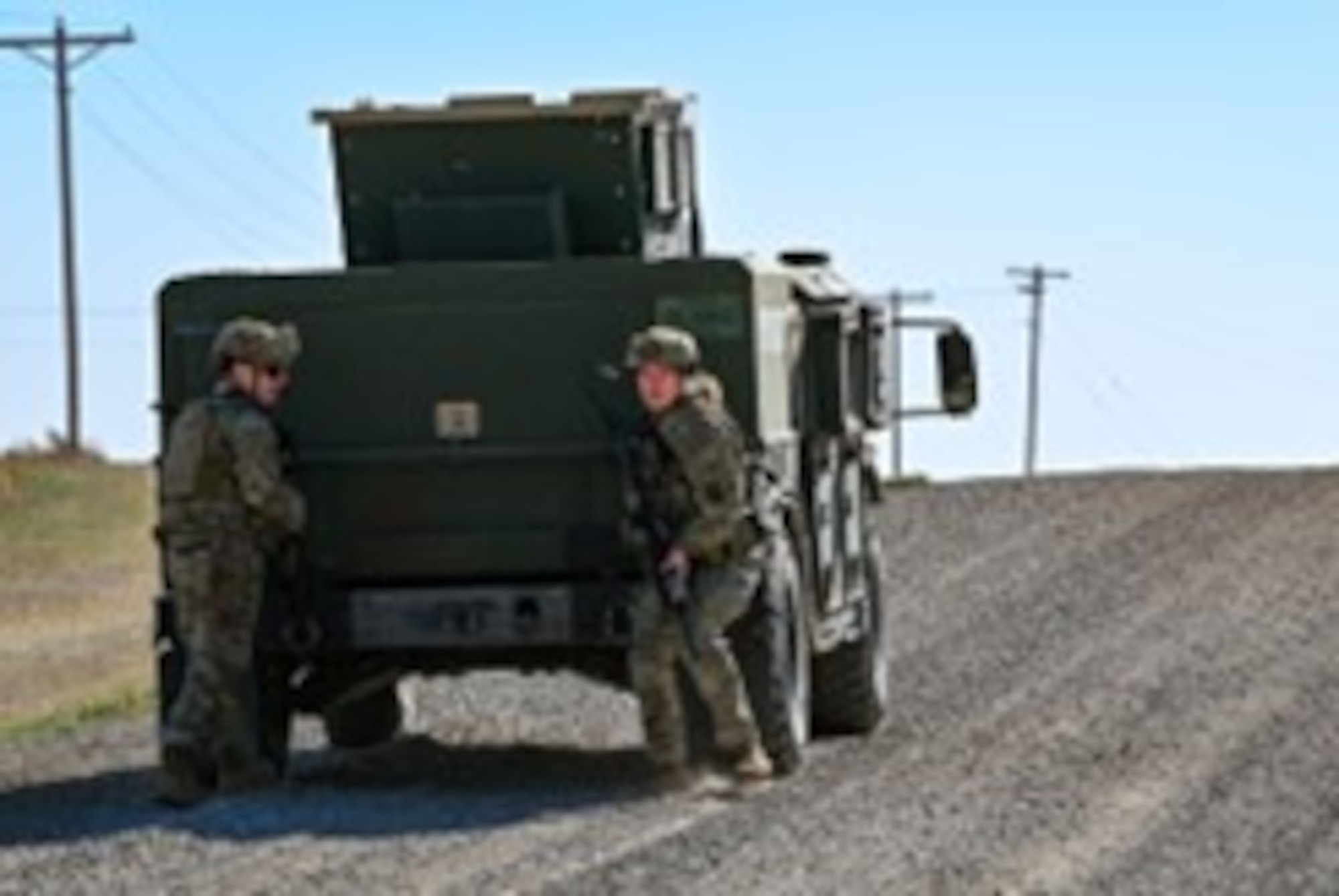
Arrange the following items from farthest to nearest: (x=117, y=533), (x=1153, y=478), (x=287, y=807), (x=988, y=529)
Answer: (x=117, y=533) < (x=1153, y=478) < (x=988, y=529) < (x=287, y=807)

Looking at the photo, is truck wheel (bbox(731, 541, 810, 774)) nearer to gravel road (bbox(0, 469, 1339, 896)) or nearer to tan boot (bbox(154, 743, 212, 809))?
gravel road (bbox(0, 469, 1339, 896))

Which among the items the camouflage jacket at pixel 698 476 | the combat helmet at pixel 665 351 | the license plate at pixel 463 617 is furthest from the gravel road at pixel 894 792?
the combat helmet at pixel 665 351

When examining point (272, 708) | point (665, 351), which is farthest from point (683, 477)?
point (272, 708)

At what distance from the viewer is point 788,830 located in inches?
580

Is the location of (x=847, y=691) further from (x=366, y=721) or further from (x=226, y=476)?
(x=226, y=476)

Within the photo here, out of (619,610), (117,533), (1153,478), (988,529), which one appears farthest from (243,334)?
(117,533)

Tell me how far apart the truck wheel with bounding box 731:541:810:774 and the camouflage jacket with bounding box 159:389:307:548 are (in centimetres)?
193

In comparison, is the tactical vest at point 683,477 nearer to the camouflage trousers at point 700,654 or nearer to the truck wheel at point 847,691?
the camouflage trousers at point 700,654

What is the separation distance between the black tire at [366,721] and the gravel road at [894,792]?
5.1 inches

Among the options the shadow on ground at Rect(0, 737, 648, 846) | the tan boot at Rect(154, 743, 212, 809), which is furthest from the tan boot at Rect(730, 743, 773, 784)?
the tan boot at Rect(154, 743, 212, 809)

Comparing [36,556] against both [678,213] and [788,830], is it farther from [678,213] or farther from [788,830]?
[788,830]

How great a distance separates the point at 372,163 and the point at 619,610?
2951mm

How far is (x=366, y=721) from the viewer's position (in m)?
19.8

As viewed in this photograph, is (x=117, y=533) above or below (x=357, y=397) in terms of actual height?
below
